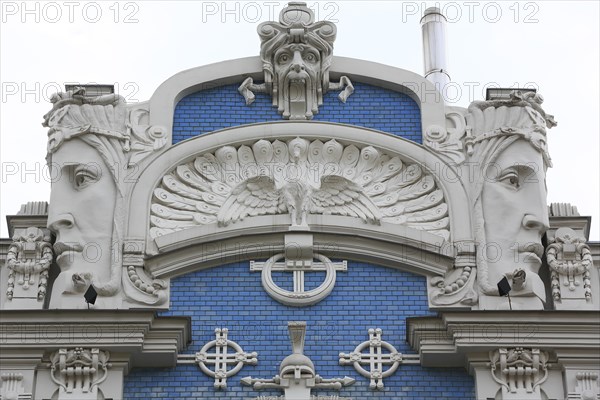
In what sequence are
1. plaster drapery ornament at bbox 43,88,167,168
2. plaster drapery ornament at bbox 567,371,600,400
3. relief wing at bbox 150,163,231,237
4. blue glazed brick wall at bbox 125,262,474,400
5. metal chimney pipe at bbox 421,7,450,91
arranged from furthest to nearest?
metal chimney pipe at bbox 421,7,450,91, plaster drapery ornament at bbox 43,88,167,168, relief wing at bbox 150,163,231,237, blue glazed brick wall at bbox 125,262,474,400, plaster drapery ornament at bbox 567,371,600,400

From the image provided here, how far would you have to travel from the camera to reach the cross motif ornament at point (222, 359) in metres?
17.8

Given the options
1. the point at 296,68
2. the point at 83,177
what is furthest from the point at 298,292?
the point at 296,68

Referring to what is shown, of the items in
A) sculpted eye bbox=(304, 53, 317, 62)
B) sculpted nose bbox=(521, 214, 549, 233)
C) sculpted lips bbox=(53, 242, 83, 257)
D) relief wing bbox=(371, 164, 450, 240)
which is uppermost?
sculpted eye bbox=(304, 53, 317, 62)

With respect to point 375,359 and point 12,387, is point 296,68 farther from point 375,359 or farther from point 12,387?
point 12,387

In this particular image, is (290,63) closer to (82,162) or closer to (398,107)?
(398,107)

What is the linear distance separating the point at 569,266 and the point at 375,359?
224cm

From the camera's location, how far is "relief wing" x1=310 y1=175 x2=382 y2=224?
18859 millimetres

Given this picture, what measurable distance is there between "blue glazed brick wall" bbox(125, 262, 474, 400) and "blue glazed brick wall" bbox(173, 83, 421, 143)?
5.93 feet

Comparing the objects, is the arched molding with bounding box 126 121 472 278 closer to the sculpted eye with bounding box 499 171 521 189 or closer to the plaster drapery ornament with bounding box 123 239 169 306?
the plaster drapery ornament with bounding box 123 239 169 306

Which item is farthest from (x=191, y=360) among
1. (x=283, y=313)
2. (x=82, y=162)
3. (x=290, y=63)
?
(x=290, y=63)

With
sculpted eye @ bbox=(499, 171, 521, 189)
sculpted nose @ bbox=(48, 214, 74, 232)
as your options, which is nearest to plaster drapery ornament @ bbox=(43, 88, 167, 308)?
sculpted nose @ bbox=(48, 214, 74, 232)

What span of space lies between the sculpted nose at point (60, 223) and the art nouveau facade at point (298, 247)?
3cm

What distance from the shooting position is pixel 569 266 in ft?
60.0

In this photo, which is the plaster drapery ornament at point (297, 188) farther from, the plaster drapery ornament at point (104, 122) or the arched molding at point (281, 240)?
the plaster drapery ornament at point (104, 122)
